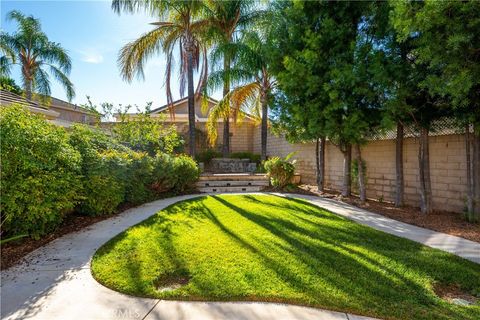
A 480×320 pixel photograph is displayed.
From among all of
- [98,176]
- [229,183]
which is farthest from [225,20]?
[98,176]

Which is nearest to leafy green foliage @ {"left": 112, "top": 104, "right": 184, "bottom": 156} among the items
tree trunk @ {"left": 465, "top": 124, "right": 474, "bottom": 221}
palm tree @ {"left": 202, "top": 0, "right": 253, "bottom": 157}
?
palm tree @ {"left": 202, "top": 0, "right": 253, "bottom": 157}

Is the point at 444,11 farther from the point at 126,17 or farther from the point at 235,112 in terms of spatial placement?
the point at 126,17

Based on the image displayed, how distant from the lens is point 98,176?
612 centimetres

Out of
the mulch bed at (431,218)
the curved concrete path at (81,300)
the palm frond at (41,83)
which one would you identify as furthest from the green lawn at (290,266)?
the palm frond at (41,83)

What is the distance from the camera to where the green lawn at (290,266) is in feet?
9.79

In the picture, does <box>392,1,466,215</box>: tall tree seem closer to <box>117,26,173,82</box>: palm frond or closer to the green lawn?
the green lawn

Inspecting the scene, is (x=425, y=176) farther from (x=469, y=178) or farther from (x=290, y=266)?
(x=290, y=266)

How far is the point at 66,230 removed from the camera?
5516 mm

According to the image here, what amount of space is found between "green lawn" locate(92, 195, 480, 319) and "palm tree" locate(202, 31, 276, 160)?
6.47 metres

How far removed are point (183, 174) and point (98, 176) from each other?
4144mm

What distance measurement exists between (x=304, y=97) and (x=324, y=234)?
15.3 feet

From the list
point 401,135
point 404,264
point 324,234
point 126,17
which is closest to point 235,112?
point 126,17

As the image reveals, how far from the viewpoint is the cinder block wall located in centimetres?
694

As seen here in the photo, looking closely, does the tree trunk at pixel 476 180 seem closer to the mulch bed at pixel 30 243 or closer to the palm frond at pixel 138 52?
the mulch bed at pixel 30 243
